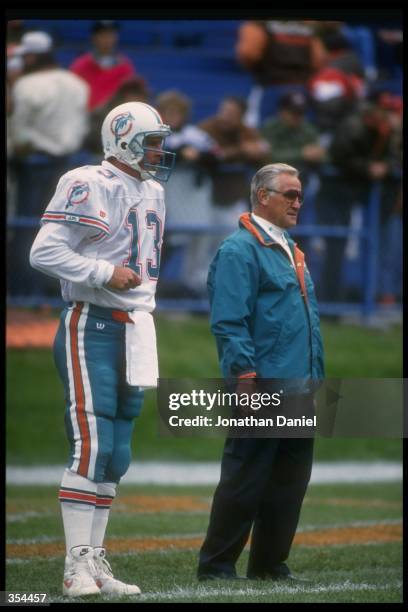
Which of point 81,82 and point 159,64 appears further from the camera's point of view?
point 159,64

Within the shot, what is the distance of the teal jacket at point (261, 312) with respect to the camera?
5703 millimetres

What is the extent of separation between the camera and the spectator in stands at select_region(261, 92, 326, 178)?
1240 centimetres

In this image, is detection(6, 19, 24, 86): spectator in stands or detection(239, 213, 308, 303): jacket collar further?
detection(6, 19, 24, 86): spectator in stands

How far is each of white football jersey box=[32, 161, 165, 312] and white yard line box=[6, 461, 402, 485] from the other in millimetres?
5224

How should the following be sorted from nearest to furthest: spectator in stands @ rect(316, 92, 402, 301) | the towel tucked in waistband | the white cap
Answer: the towel tucked in waistband
the white cap
spectator in stands @ rect(316, 92, 402, 301)

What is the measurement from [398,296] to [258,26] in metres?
2.92

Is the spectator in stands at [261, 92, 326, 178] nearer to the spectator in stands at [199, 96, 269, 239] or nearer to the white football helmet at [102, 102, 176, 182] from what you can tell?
the spectator in stands at [199, 96, 269, 239]

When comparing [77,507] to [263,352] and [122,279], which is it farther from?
[263,352]

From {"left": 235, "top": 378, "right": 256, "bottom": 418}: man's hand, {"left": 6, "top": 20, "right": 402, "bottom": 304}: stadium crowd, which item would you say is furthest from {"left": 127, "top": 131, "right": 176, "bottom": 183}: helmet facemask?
{"left": 6, "top": 20, "right": 402, "bottom": 304}: stadium crowd

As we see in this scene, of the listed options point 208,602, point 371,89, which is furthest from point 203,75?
point 208,602

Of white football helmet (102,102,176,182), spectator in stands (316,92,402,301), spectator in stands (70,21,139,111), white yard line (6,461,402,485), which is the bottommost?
white yard line (6,461,402,485)

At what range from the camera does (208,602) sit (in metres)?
5.13

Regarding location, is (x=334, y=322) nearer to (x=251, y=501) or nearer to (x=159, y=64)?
(x=159, y=64)

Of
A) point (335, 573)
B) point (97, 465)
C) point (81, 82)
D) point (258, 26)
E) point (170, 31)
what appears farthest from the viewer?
point (170, 31)
